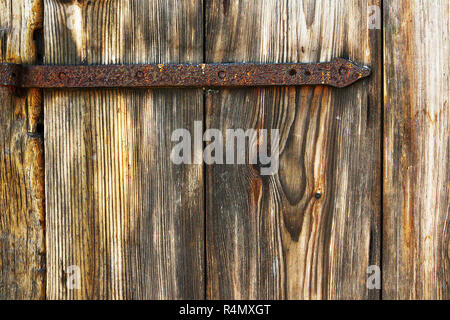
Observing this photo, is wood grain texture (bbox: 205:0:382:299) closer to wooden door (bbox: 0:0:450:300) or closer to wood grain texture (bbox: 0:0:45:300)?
wooden door (bbox: 0:0:450:300)

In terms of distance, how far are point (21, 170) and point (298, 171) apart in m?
0.55

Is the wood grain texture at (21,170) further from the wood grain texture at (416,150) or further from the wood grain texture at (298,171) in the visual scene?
the wood grain texture at (416,150)

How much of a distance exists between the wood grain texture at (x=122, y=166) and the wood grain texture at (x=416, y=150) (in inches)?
14.4

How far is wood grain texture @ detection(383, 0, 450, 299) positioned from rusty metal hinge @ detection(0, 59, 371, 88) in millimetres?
91

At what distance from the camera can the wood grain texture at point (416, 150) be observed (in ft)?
2.39

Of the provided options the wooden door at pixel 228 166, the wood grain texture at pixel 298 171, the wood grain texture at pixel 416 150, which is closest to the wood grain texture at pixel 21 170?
the wooden door at pixel 228 166

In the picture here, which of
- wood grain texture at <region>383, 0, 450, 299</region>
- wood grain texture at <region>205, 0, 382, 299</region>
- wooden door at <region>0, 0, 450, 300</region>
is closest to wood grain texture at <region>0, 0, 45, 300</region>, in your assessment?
wooden door at <region>0, 0, 450, 300</region>

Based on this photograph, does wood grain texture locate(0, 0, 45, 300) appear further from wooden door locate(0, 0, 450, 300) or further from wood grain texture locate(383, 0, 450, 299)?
wood grain texture locate(383, 0, 450, 299)

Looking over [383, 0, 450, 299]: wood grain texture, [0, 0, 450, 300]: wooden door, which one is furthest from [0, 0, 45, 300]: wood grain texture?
[383, 0, 450, 299]: wood grain texture

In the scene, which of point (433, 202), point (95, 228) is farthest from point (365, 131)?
point (95, 228)

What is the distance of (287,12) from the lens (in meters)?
0.74

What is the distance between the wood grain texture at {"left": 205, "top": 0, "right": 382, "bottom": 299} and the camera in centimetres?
74

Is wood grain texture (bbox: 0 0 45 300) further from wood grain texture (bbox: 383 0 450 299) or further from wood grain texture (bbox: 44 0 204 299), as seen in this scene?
wood grain texture (bbox: 383 0 450 299)

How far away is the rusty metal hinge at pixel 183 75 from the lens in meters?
0.73
